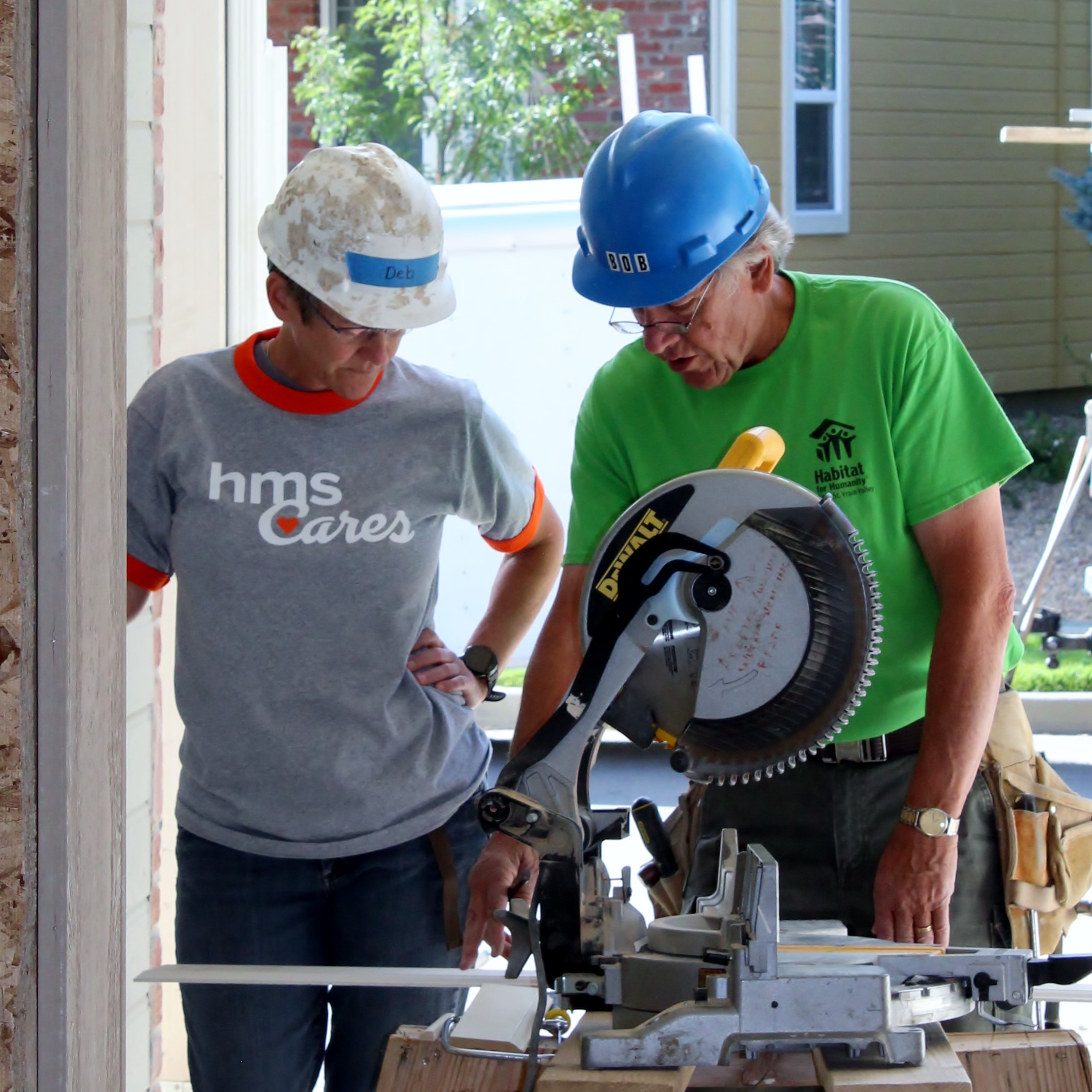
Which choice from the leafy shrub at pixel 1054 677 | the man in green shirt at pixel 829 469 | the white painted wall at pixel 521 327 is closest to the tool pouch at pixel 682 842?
the man in green shirt at pixel 829 469

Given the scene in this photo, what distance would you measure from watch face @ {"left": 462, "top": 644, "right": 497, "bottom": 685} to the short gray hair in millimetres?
668

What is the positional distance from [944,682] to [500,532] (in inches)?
27.0

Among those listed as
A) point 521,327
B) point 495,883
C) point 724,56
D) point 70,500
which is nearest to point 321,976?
point 495,883

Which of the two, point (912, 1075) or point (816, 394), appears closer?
point (912, 1075)

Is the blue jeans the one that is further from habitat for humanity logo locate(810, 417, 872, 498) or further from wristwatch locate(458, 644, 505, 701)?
habitat for humanity logo locate(810, 417, 872, 498)

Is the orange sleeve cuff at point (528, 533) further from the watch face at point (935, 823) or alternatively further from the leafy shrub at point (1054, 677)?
the leafy shrub at point (1054, 677)

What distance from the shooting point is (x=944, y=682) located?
164 centimetres

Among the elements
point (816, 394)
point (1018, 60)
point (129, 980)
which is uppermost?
point (1018, 60)

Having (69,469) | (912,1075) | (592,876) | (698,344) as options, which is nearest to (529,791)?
(592,876)

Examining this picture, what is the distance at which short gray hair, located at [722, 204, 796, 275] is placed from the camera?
5.62 feet

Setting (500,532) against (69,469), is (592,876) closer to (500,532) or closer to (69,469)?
(69,469)

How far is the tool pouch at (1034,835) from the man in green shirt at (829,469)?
0.03 metres

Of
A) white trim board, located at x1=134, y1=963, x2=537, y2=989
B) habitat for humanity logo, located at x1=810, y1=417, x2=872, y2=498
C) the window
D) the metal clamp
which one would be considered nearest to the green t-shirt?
habitat for humanity logo, located at x1=810, y1=417, x2=872, y2=498

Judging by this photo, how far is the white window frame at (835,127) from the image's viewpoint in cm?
935
